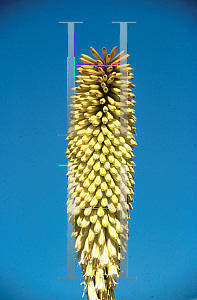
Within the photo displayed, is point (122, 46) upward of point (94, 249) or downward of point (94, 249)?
upward

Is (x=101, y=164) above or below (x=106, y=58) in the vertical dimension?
below

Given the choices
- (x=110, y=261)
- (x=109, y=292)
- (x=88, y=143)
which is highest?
(x=88, y=143)

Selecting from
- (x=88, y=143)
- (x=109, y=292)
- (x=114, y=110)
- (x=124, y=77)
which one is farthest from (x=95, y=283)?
(x=124, y=77)

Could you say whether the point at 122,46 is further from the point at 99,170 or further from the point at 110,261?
the point at 110,261

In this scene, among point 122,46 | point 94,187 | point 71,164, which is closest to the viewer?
point 94,187

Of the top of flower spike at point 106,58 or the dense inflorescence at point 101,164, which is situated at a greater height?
the top of flower spike at point 106,58

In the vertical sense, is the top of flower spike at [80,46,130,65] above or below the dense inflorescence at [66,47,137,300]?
above

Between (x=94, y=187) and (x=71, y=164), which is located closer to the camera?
(x=94, y=187)

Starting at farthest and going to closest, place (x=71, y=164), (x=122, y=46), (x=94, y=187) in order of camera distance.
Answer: (x=122, y=46) → (x=71, y=164) → (x=94, y=187)
